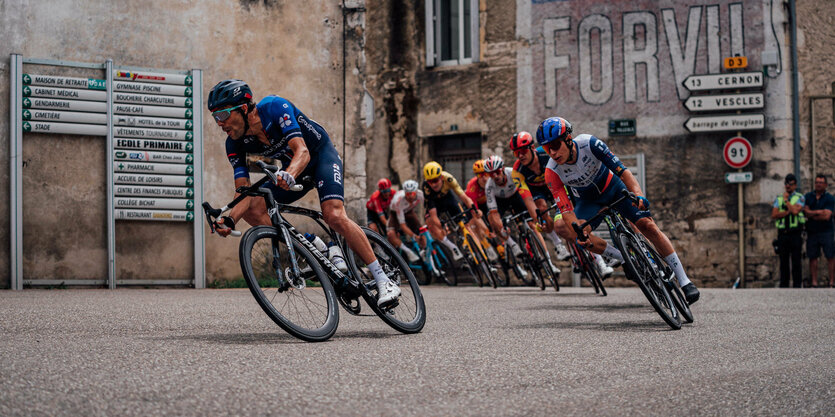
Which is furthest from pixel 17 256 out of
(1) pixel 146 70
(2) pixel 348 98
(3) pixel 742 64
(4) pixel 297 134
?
(3) pixel 742 64

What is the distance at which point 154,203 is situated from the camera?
14.6m

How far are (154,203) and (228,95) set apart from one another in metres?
8.49

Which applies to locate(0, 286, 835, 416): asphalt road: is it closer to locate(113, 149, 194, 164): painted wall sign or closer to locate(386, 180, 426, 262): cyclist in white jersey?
locate(113, 149, 194, 164): painted wall sign

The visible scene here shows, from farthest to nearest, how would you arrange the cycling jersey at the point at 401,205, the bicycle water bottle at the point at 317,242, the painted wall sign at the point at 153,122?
1. the cycling jersey at the point at 401,205
2. the painted wall sign at the point at 153,122
3. the bicycle water bottle at the point at 317,242

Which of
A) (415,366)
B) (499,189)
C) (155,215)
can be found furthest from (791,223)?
(415,366)

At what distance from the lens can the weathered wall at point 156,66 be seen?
1389cm

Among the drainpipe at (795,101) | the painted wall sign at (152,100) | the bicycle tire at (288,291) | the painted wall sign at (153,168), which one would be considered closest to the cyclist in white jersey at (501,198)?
the painted wall sign at (153,168)

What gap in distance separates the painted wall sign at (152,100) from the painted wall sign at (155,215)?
1544 millimetres

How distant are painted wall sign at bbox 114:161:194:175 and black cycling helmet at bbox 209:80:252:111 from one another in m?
8.23

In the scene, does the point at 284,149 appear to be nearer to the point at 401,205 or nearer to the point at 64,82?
the point at 64,82

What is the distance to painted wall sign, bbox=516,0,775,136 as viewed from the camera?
69.9ft

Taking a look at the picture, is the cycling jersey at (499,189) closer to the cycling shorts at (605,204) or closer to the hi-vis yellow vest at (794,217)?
the cycling shorts at (605,204)

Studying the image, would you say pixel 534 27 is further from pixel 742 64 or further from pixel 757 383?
pixel 757 383

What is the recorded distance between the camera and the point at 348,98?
1666 centimetres
